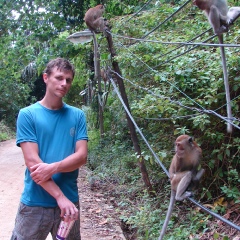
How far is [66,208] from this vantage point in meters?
2.26

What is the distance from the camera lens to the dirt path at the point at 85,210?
5.05m

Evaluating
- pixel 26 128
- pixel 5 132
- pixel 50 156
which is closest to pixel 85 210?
pixel 50 156

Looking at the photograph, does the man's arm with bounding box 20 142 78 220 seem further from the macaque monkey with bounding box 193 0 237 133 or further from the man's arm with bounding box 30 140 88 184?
the macaque monkey with bounding box 193 0 237 133

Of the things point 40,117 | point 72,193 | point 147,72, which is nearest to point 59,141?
point 40,117

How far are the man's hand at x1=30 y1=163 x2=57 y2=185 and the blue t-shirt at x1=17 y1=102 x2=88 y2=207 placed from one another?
5.0 inches

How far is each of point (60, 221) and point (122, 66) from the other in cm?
499

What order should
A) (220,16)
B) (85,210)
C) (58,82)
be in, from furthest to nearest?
(85,210) < (220,16) < (58,82)

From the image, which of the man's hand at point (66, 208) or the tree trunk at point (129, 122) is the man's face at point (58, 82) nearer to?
the man's hand at point (66, 208)

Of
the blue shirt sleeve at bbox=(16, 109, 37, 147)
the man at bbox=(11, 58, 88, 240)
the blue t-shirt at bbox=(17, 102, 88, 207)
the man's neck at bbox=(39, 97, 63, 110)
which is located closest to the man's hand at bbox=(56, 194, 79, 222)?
the man at bbox=(11, 58, 88, 240)

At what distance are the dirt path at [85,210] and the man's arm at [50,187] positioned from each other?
2.75m

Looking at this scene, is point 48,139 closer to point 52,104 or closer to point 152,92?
point 52,104

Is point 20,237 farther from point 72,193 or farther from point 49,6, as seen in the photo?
point 49,6

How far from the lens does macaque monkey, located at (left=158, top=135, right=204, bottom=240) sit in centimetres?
333

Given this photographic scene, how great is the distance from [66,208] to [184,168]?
1535mm
